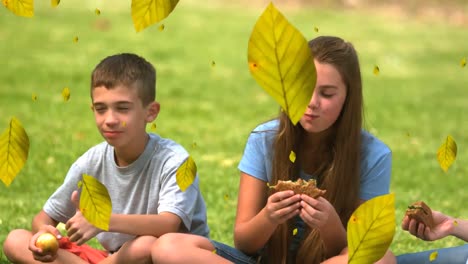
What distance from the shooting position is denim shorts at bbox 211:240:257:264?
12.4 ft

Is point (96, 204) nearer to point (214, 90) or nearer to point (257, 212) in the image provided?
point (257, 212)

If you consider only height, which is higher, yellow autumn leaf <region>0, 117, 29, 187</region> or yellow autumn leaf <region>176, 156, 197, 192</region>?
yellow autumn leaf <region>0, 117, 29, 187</region>

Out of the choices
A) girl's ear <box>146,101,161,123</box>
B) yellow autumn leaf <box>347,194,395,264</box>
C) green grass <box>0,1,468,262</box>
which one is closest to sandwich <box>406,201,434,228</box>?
yellow autumn leaf <box>347,194,395,264</box>

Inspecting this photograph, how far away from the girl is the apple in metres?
0.37

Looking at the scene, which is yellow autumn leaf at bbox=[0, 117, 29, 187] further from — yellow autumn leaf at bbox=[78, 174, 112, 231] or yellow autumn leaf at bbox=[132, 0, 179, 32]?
yellow autumn leaf at bbox=[132, 0, 179, 32]

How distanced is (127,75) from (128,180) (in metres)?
0.40

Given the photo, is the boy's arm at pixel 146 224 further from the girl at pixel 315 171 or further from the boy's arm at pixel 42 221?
the boy's arm at pixel 42 221

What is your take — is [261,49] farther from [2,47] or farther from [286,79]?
[2,47]

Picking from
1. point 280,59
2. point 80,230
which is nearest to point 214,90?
point 80,230

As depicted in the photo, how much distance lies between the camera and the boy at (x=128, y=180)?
148 inches

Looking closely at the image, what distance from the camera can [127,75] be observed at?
3.90 metres

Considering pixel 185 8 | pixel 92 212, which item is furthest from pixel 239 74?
pixel 92 212

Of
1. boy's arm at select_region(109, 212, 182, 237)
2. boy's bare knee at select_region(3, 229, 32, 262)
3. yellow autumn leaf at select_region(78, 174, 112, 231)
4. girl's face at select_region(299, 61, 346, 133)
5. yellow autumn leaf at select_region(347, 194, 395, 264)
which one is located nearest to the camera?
yellow autumn leaf at select_region(347, 194, 395, 264)

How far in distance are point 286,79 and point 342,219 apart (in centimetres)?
150
